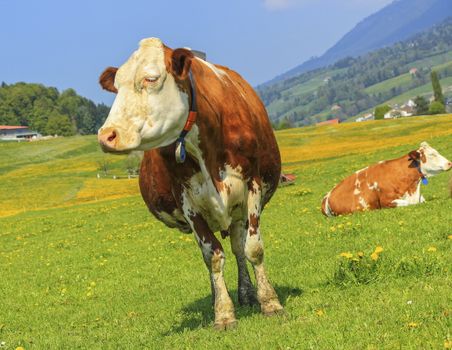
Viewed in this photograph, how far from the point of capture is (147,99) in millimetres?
6531

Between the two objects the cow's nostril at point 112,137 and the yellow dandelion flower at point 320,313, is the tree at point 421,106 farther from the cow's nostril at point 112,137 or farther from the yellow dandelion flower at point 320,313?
the cow's nostril at point 112,137

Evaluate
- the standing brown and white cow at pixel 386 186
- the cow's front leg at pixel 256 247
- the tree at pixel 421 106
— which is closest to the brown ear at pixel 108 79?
the cow's front leg at pixel 256 247

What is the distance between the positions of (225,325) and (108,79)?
3427 millimetres

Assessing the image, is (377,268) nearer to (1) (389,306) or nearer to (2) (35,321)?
(1) (389,306)

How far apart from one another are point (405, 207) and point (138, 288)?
808cm

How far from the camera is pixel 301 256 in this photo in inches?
522

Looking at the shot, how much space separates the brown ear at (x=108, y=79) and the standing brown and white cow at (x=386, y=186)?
1272cm

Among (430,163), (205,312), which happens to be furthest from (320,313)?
(430,163)

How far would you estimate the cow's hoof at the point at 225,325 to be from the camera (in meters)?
7.82

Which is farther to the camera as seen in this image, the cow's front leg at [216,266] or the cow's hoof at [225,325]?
the cow's front leg at [216,266]

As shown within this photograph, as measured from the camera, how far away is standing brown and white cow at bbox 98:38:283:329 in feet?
21.5

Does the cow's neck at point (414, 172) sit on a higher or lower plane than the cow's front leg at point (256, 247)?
lower

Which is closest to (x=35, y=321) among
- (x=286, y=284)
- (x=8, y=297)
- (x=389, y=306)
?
(x=8, y=297)

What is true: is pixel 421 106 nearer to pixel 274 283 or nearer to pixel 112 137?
pixel 274 283
